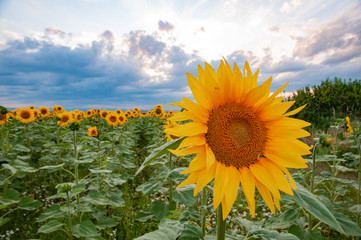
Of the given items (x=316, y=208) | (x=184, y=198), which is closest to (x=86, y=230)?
(x=184, y=198)

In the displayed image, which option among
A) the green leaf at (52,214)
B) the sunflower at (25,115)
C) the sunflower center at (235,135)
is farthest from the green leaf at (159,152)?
the sunflower at (25,115)

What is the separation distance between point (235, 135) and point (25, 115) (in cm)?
736

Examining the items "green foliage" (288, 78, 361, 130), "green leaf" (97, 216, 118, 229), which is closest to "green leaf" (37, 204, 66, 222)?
"green leaf" (97, 216, 118, 229)

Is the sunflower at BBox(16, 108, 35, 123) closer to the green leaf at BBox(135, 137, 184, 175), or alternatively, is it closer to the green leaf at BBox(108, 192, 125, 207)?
the green leaf at BBox(108, 192, 125, 207)

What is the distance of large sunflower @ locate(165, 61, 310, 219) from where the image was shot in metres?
0.95

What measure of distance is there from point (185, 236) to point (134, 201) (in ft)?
10.6

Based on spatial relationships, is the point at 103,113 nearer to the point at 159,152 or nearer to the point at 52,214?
the point at 52,214

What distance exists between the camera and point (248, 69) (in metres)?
1.05

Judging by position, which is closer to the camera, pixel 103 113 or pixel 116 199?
pixel 116 199

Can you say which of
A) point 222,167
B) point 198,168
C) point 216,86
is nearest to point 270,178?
Result: point 222,167

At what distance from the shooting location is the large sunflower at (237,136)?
0.95m

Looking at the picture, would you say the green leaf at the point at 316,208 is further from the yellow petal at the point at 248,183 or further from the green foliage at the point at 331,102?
the green foliage at the point at 331,102

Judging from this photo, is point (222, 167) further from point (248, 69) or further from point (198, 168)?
point (248, 69)

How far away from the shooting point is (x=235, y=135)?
3.47 ft
